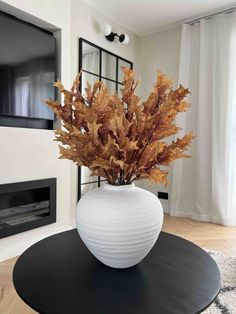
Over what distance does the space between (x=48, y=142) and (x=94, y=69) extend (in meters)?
1.07

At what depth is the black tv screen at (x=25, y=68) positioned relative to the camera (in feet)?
6.16

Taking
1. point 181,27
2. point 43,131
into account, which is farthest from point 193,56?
point 43,131

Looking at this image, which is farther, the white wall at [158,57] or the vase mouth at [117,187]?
the white wall at [158,57]

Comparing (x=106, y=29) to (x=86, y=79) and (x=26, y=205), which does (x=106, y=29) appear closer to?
(x=86, y=79)

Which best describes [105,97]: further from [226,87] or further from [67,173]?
[226,87]

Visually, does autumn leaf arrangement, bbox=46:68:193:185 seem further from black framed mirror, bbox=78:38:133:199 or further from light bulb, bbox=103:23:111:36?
light bulb, bbox=103:23:111:36

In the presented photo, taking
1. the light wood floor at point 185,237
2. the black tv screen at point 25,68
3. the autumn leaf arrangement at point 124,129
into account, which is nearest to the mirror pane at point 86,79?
the black tv screen at point 25,68

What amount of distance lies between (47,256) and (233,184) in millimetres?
2328

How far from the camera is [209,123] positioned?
2.79 metres

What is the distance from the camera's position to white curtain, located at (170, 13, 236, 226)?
2.65 meters

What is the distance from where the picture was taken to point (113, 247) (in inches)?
29.0

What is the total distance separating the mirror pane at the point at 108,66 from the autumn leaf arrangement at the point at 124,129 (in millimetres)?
2189

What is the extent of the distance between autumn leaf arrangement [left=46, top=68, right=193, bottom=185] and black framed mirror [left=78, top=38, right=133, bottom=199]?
1636mm

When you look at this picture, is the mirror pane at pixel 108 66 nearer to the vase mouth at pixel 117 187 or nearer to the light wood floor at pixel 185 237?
the light wood floor at pixel 185 237
